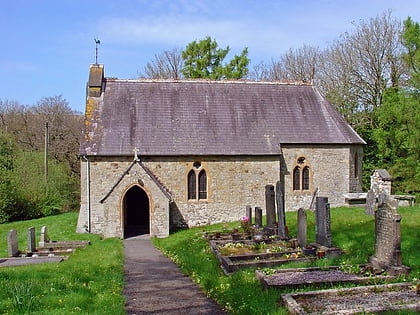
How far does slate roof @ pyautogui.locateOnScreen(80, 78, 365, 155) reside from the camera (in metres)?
23.5

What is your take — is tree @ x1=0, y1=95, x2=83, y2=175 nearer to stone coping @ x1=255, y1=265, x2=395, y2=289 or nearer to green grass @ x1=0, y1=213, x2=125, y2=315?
green grass @ x1=0, y1=213, x2=125, y2=315

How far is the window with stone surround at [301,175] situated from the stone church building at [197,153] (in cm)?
6

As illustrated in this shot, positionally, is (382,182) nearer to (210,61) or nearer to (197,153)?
(197,153)

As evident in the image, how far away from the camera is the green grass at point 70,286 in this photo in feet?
26.3

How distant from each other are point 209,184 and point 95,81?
8.78 meters

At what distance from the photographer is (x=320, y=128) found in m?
25.7

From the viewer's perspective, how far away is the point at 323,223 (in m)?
12.8

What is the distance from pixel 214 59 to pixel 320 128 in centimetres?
2226

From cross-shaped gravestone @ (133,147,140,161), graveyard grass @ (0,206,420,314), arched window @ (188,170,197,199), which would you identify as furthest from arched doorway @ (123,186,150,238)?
graveyard grass @ (0,206,420,314)

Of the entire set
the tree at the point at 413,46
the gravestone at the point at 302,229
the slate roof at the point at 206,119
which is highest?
the tree at the point at 413,46

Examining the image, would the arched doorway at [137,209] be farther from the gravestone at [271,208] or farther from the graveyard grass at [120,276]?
the gravestone at [271,208]

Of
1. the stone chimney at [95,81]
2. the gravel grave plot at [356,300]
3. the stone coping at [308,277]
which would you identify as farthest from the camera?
the stone chimney at [95,81]

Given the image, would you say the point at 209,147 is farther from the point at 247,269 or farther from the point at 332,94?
the point at 332,94

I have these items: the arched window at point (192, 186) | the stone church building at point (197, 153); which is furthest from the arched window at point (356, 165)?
the arched window at point (192, 186)
